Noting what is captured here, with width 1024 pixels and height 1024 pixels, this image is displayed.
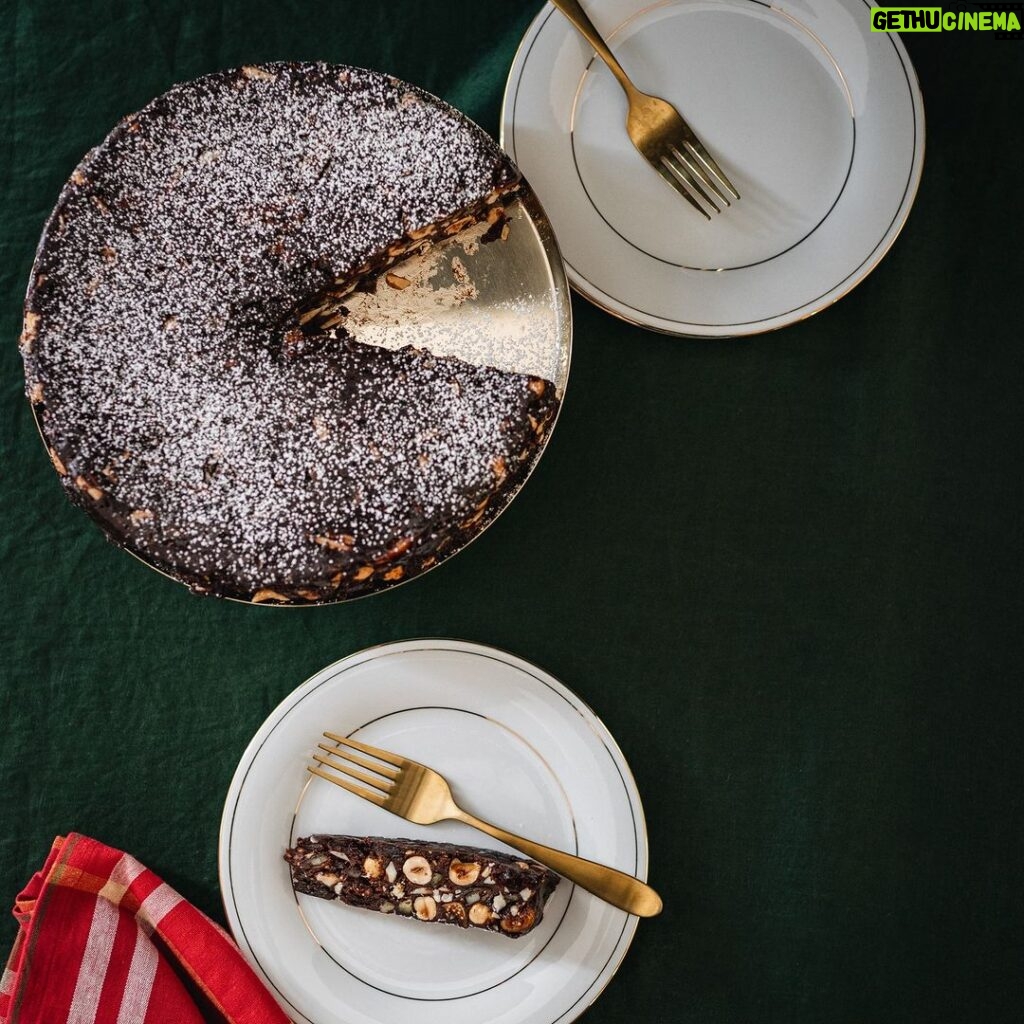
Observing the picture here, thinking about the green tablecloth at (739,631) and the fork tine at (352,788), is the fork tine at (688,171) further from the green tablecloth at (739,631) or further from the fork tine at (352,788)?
the fork tine at (352,788)

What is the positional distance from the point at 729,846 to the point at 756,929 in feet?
0.47

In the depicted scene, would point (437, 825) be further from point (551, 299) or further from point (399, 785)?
point (551, 299)

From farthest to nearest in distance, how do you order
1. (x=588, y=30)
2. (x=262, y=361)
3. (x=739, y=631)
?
(x=739, y=631), (x=588, y=30), (x=262, y=361)

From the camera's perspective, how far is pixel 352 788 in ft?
4.64

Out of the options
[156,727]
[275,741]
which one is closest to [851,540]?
[275,741]

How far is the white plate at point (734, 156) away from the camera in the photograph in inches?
55.3

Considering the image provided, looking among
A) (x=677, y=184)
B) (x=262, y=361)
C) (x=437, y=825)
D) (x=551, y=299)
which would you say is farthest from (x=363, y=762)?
(x=677, y=184)

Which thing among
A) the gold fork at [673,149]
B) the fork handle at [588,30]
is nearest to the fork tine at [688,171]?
the gold fork at [673,149]

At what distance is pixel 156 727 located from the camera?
58.5 inches

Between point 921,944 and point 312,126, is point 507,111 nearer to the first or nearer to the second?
point 312,126

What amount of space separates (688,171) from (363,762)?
107 centimetres

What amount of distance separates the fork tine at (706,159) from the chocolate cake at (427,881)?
112 cm

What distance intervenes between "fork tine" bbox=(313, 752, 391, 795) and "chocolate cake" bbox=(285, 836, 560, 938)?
3.4 inches

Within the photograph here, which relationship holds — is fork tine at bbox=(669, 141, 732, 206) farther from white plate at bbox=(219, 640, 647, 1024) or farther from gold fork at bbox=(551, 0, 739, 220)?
white plate at bbox=(219, 640, 647, 1024)
